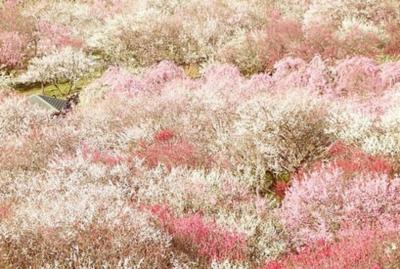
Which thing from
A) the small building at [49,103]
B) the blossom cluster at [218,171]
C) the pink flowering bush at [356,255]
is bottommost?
the small building at [49,103]

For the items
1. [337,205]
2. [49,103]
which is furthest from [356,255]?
[49,103]

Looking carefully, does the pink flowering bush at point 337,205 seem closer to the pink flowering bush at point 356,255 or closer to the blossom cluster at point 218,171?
the blossom cluster at point 218,171

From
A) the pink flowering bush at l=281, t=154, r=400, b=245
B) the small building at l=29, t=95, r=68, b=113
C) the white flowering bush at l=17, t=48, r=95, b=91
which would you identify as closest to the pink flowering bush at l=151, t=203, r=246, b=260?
the pink flowering bush at l=281, t=154, r=400, b=245

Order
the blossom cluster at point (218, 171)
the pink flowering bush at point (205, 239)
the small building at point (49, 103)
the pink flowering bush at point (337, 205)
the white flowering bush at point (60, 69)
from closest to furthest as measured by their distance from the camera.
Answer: the blossom cluster at point (218, 171) → the pink flowering bush at point (205, 239) → the pink flowering bush at point (337, 205) → the small building at point (49, 103) → the white flowering bush at point (60, 69)

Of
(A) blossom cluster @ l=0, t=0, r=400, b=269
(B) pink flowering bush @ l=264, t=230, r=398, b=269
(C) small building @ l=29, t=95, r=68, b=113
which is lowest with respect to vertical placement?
(C) small building @ l=29, t=95, r=68, b=113

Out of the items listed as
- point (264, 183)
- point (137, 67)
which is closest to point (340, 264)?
point (264, 183)

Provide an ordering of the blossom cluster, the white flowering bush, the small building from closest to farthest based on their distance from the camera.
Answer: the blossom cluster < the small building < the white flowering bush

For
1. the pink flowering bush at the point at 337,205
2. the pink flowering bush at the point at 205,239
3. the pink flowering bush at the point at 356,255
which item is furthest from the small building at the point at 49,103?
the pink flowering bush at the point at 356,255

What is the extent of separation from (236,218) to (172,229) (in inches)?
95.4

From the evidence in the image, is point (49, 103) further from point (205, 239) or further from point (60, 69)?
point (205, 239)

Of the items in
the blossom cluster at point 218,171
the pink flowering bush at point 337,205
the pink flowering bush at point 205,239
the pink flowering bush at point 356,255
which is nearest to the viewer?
the pink flowering bush at point 356,255

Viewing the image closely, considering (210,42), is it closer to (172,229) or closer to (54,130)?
(54,130)

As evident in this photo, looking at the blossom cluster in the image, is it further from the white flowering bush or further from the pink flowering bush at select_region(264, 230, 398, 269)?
the white flowering bush

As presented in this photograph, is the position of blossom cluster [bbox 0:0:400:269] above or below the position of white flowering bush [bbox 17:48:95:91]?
above
